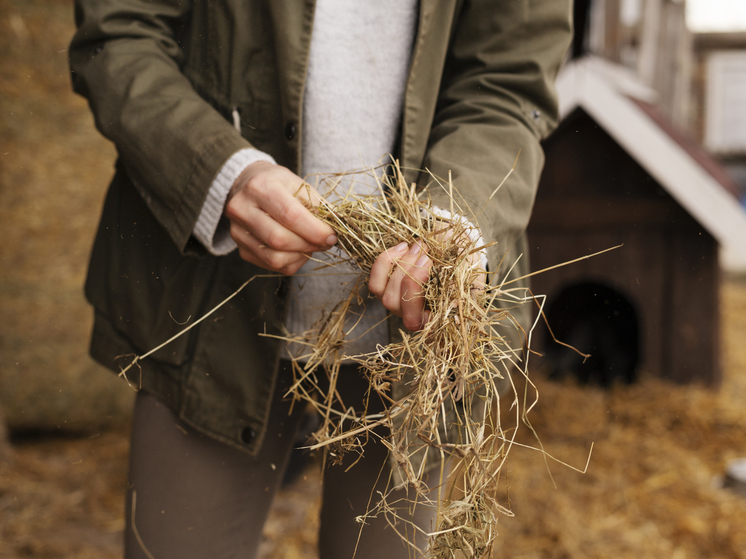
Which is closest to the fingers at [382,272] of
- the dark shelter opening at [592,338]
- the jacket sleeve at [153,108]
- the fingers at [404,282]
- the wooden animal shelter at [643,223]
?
the fingers at [404,282]

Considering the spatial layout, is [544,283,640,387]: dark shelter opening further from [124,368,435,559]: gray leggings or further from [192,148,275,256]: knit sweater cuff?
[192,148,275,256]: knit sweater cuff

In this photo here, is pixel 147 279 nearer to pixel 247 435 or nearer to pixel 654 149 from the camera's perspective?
pixel 247 435

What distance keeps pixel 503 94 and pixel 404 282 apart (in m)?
0.30

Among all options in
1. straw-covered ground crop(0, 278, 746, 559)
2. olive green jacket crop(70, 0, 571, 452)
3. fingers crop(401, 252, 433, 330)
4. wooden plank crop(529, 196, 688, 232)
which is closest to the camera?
fingers crop(401, 252, 433, 330)

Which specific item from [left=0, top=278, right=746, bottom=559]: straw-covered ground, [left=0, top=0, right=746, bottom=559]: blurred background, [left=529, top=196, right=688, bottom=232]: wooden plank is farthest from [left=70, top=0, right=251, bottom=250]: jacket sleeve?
[left=529, top=196, right=688, bottom=232]: wooden plank

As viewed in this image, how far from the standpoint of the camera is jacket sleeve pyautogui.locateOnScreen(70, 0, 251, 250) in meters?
0.60

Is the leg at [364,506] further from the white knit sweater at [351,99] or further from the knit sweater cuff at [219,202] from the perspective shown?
the knit sweater cuff at [219,202]

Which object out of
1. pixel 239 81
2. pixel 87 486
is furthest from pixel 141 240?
pixel 87 486

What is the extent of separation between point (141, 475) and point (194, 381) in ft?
0.48

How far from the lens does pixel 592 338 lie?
8.54 feet

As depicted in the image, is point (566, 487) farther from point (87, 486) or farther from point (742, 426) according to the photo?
point (87, 486)

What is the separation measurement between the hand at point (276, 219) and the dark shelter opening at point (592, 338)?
2077 mm

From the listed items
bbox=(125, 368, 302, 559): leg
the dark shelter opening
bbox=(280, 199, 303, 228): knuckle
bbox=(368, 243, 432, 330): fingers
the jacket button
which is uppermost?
bbox=(280, 199, 303, 228): knuckle

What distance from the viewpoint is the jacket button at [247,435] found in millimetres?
688
